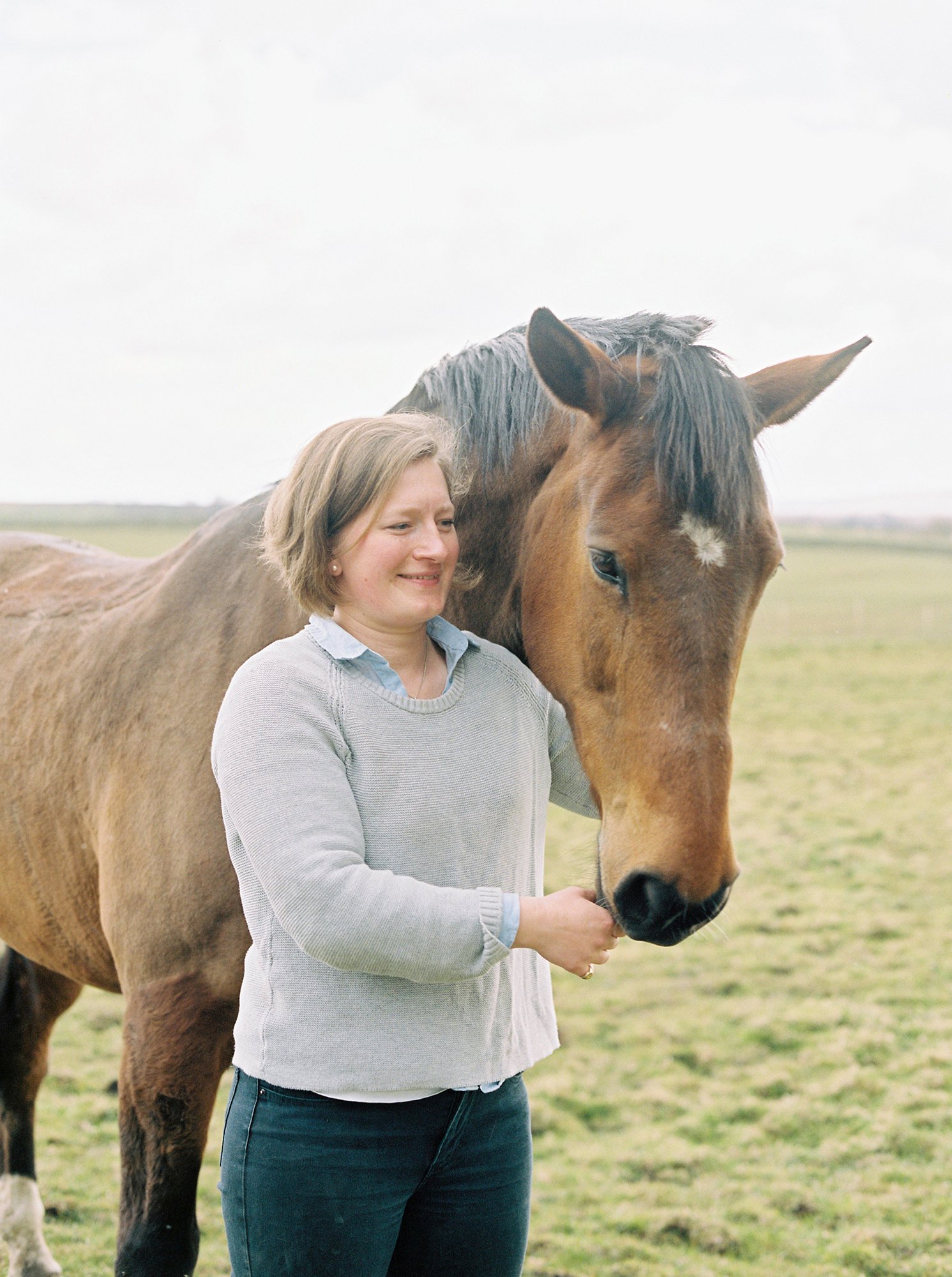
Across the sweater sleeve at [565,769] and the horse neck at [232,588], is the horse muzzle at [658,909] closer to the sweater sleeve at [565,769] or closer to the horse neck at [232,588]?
the sweater sleeve at [565,769]

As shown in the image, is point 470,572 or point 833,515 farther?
point 833,515

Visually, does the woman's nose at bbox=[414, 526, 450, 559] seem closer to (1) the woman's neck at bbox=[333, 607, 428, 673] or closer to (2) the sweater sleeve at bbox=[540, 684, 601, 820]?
(1) the woman's neck at bbox=[333, 607, 428, 673]

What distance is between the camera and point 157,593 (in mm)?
2754

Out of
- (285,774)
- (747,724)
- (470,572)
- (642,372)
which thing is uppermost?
(642,372)

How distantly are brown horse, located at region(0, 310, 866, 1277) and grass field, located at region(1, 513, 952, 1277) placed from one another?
1.13ft

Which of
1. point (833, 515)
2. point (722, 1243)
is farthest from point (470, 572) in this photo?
point (833, 515)

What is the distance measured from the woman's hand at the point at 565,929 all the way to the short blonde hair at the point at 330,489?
23.6 inches

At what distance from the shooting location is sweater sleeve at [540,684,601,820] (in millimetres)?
1937

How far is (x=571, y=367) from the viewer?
1.88m

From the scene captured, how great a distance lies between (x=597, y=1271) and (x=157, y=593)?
2.71 meters

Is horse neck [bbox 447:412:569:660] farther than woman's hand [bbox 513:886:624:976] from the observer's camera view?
Yes

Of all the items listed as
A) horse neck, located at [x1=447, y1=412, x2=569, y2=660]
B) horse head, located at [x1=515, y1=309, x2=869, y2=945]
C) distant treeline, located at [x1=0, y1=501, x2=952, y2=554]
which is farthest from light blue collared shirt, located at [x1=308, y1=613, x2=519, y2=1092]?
distant treeline, located at [x1=0, y1=501, x2=952, y2=554]

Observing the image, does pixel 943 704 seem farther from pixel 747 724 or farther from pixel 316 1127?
pixel 316 1127

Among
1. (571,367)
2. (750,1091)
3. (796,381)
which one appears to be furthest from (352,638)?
(750,1091)
